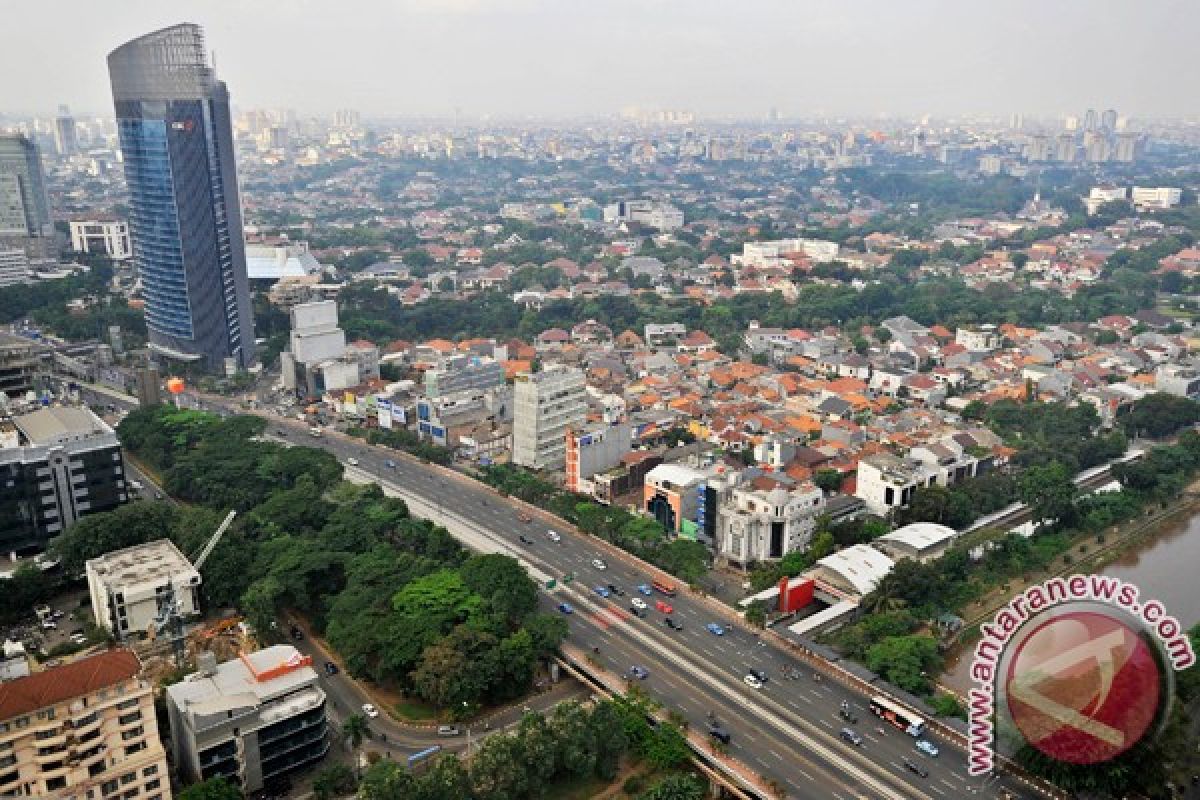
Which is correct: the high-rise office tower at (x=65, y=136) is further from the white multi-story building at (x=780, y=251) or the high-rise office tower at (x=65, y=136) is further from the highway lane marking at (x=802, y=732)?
the highway lane marking at (x=802, y=732)

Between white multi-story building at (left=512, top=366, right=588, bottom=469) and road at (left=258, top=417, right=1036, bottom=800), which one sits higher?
white multi-story building at (left=512, top=366, right=588, bottom=469)

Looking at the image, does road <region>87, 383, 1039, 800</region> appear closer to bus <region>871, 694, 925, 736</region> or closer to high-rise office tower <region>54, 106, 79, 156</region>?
bus <region>871, 694, 925, 736</region>

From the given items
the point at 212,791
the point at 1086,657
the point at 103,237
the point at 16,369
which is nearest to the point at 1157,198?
the point at 1086,657

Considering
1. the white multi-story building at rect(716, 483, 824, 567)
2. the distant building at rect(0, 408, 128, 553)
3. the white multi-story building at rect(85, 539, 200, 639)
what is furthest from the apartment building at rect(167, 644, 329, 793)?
the white multi-story building at rect(716, 483, 824, 567)

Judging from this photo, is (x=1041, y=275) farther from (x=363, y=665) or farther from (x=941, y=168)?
(x=941, y=168)

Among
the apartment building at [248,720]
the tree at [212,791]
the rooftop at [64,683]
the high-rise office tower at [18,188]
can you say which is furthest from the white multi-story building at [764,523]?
the high-rise office tower at [18,188]
